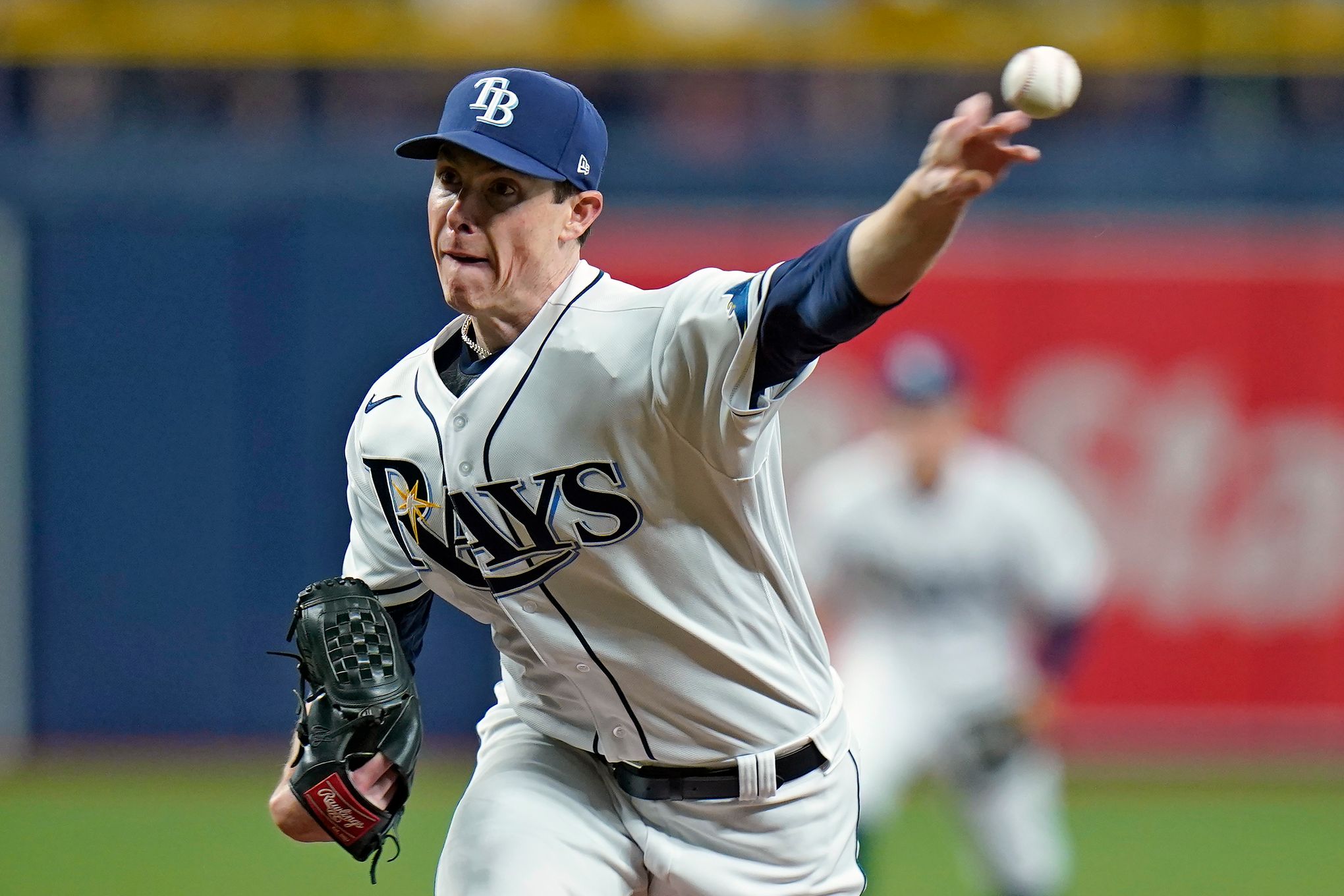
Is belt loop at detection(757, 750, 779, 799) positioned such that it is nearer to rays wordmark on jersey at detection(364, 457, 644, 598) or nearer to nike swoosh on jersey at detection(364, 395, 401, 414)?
rays wordmark on jersey at detection(364, 457, 644, 598)

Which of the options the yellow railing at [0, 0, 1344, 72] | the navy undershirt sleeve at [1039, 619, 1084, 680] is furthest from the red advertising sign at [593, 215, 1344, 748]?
the navy undershirt sleeve at [1039, 619, 1084, 680]

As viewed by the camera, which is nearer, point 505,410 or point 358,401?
point 505,410

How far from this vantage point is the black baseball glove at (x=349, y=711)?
2992mm

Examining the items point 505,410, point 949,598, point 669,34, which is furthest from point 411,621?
point 669,34

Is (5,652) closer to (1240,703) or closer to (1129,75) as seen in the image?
(1240,703)

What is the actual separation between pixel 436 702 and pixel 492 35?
3936 mm

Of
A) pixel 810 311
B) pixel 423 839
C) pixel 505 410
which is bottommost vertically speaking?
pixel 423 839

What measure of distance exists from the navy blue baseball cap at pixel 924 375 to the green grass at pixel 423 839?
63.9 inches

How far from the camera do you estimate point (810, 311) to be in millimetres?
2426

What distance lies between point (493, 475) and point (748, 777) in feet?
2.36

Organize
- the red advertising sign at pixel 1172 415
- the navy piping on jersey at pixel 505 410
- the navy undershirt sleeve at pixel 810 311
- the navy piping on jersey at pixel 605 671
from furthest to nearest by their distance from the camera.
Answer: the red advertising sign at pixel 1172 415 → the navy piping on jersey at pixel 605 671 → the navy piping on jersey at pixel 505 410 → the navy undershirt sleeve at pixel 810 311

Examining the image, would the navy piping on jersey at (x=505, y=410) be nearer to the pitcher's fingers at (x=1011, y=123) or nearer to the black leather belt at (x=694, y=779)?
the black leather belt at (x=694, y=779)

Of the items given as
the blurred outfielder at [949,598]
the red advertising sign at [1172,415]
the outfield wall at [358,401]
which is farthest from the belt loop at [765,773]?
the outfield wall at [358,401]

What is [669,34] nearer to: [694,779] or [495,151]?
[495,151]
